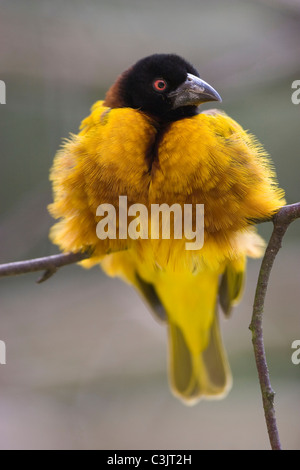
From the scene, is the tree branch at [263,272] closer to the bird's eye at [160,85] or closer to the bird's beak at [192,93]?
the bird's beak at [192,93]

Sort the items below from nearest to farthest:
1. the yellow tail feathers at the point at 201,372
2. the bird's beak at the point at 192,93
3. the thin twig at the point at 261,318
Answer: the thin twig at the point at 261,318
the bird's beak at the point at 192,93
the yellow tail feathers at the point at 201,372

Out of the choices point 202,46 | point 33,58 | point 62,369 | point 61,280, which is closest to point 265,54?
point 202,46

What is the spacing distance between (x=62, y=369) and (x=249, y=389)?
1579 mm

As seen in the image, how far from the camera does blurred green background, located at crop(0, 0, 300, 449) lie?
13.7 feet

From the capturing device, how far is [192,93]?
7.83 feet

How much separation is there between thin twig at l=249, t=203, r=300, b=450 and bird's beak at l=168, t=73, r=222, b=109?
0.63 meters

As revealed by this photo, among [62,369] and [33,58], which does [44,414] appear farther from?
[33,58]

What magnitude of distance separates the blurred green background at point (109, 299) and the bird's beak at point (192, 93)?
162cm

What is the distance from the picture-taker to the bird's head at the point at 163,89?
238 cm

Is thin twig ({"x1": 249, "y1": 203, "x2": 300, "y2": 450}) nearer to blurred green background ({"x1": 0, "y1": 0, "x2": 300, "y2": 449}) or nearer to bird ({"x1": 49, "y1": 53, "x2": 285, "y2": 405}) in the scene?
bird ({"x1": 49, "y1": 53, "x2": 285, "y2": 405})

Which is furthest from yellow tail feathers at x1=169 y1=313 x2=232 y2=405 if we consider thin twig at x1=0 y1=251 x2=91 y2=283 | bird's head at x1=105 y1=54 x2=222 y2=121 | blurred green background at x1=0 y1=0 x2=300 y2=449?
blurred green background at x1=0 y1=0 x2=300 y2=449

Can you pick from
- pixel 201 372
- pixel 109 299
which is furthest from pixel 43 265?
pixel 109 299

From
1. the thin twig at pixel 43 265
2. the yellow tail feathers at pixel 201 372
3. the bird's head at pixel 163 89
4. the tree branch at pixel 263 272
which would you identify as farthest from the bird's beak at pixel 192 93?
the yellow tail feathers at pixel 201 372

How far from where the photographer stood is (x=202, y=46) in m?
4.70
